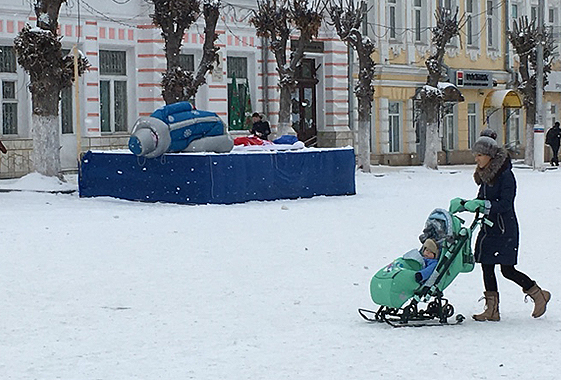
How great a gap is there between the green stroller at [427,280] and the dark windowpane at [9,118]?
69.0 feet

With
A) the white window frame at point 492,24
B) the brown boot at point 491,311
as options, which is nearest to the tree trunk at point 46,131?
the brown boot at point 491,311

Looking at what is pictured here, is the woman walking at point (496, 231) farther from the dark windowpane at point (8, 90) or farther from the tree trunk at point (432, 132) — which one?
the tree trunk at point (432, 132)

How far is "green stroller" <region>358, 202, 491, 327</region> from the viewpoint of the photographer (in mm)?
8750

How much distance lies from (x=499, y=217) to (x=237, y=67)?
1007 inches

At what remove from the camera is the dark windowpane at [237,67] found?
34.0 metres

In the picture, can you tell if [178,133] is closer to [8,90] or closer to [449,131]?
[8,90]

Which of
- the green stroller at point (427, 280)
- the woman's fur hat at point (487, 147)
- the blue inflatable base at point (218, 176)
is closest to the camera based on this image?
the green stroller at point (427, 280)

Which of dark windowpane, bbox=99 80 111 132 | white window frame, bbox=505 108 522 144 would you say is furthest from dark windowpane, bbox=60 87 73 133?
white window frame, bbox=505 108 522 144

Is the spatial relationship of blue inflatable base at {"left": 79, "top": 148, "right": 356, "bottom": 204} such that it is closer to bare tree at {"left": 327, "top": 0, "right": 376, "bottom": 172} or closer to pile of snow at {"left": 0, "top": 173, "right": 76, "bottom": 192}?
pile of snow at {"left": 0, "top": 173, "right": 76, "bottom": 192}

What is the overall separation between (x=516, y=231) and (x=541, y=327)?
31.5 inches

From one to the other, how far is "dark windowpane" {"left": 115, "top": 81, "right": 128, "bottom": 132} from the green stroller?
75.9 feet

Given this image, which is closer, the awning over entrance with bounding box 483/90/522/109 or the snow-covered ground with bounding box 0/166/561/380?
the snow-covered ground with bounding box 0/166/561/380

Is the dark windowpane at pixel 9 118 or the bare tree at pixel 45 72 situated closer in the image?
the bare tree at pixel 45 72

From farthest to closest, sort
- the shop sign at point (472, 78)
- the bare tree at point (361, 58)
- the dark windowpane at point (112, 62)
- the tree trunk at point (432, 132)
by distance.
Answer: the shop sign at point (472, 78) → the tree trunk at point (432, 132) → the bare tree at point (361, 58) → the dark windowpane at point (112, 62)
